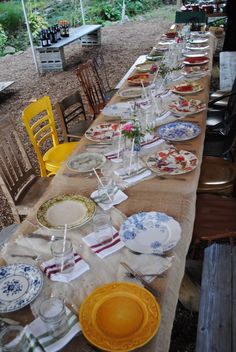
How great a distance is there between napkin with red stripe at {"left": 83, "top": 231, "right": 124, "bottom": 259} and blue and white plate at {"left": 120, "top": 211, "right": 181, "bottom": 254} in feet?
0.07

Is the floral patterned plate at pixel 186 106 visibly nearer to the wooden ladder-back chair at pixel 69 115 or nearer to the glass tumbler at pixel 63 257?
the wooden ladder-back chair at pixel 69 115

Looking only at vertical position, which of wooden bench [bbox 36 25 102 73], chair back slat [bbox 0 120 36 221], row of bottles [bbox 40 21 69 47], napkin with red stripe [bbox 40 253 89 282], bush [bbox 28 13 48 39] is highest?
napkin with red stripe [bbox 40 253 89 282]

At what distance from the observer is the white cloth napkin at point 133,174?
1534 mm

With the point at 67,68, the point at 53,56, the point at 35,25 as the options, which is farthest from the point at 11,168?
the point at 35,25

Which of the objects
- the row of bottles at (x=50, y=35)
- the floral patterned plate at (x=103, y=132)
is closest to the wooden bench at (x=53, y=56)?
the row of bottles at (x=50, y=35)

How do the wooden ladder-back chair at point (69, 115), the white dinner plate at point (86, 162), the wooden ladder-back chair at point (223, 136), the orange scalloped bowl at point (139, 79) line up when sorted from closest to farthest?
1. the white dinner plate at point (86, 162)
2. the wooden ladder-back chair at point (223, 136)
3. the wooden ladder-back chair at point (69, 115)
4. the orange scalloped bowl at point (139, 79)

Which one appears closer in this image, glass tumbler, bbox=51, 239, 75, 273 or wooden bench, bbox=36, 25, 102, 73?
glass tumbler, bbox=51, 239, 75, 273

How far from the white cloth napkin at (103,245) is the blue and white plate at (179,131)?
0.81m

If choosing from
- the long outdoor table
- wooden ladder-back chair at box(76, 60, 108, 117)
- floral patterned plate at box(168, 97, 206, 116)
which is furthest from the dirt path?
floral patterned plate at box(168, 97, 206, 116)

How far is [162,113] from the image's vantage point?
2164 millimetres

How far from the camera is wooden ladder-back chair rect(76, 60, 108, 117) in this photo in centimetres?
320

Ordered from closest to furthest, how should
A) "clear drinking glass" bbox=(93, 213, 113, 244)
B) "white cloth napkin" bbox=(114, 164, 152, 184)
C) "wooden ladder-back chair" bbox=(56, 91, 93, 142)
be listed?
"clear drinking glass" bbox=(93, 213, 113, 244) → "white cloth napkin" bbox=(114, 164, 152, 184) → "wooden ladder-back chair" bbox=(56, 91, 93, 142)

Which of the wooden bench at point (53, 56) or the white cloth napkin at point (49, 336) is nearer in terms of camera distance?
the white cloth napkin at point (49, 336)

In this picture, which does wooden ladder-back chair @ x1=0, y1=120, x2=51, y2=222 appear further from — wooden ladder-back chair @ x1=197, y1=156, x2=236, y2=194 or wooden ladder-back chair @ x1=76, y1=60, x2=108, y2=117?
wooden ladder-back chair @ x1=76, y1=60, x2=108, y2=117
